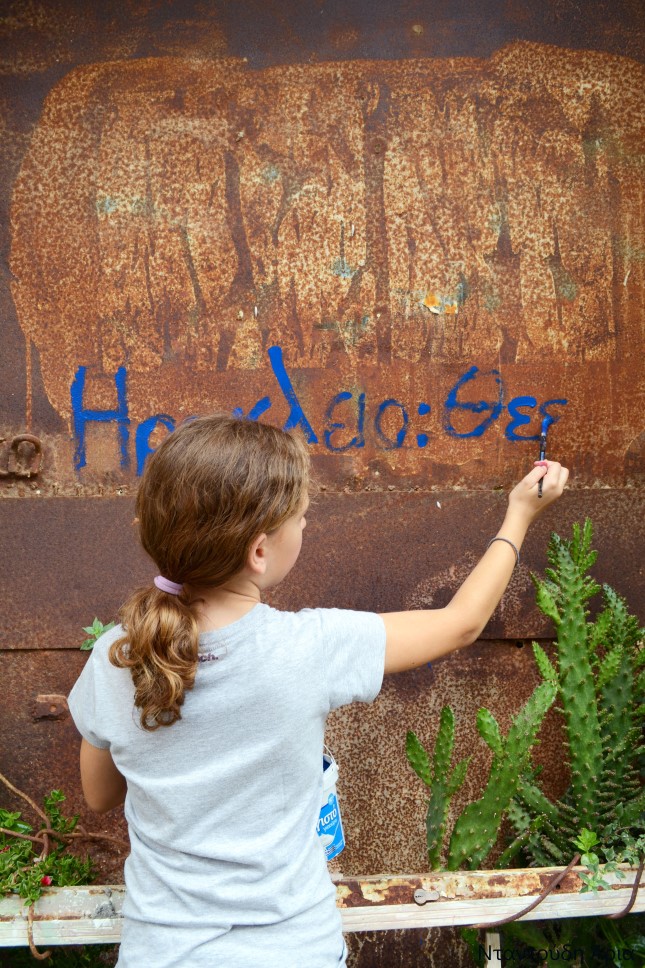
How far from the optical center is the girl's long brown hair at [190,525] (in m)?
1.20

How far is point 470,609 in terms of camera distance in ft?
4.58

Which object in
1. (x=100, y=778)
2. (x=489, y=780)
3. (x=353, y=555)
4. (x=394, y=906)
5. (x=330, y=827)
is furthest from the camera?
(x=353, y=555)

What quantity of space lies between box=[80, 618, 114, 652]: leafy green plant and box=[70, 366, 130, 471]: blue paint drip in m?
0.46

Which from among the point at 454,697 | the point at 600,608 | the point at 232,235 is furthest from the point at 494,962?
the point at 232,235

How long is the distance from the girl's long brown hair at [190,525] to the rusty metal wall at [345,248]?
1106 mm

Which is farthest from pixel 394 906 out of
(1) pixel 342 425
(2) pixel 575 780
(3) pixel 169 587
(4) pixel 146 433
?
(4) pixel 146 433

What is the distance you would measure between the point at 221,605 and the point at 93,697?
0.85 feet

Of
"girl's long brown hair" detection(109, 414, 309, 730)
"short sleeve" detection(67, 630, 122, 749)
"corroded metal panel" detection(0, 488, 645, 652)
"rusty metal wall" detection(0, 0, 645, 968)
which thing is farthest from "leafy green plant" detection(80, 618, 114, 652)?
"girl's long brown hair" detection(109, 414, 309, 730)

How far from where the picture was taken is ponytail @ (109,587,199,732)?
1.19m

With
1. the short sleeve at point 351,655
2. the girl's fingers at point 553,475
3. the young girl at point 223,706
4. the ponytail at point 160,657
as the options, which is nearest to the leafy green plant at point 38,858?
the young girl at point 223,706

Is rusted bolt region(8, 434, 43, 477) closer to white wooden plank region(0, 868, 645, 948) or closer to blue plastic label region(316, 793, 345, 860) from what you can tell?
white wooden plank region(0, 868, 645, 948)

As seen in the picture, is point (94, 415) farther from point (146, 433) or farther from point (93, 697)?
point (93, 697)

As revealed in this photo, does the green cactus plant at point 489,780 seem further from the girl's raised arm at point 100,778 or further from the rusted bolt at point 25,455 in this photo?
the rusted bolt at point 25,455

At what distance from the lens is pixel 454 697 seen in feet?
7.68
